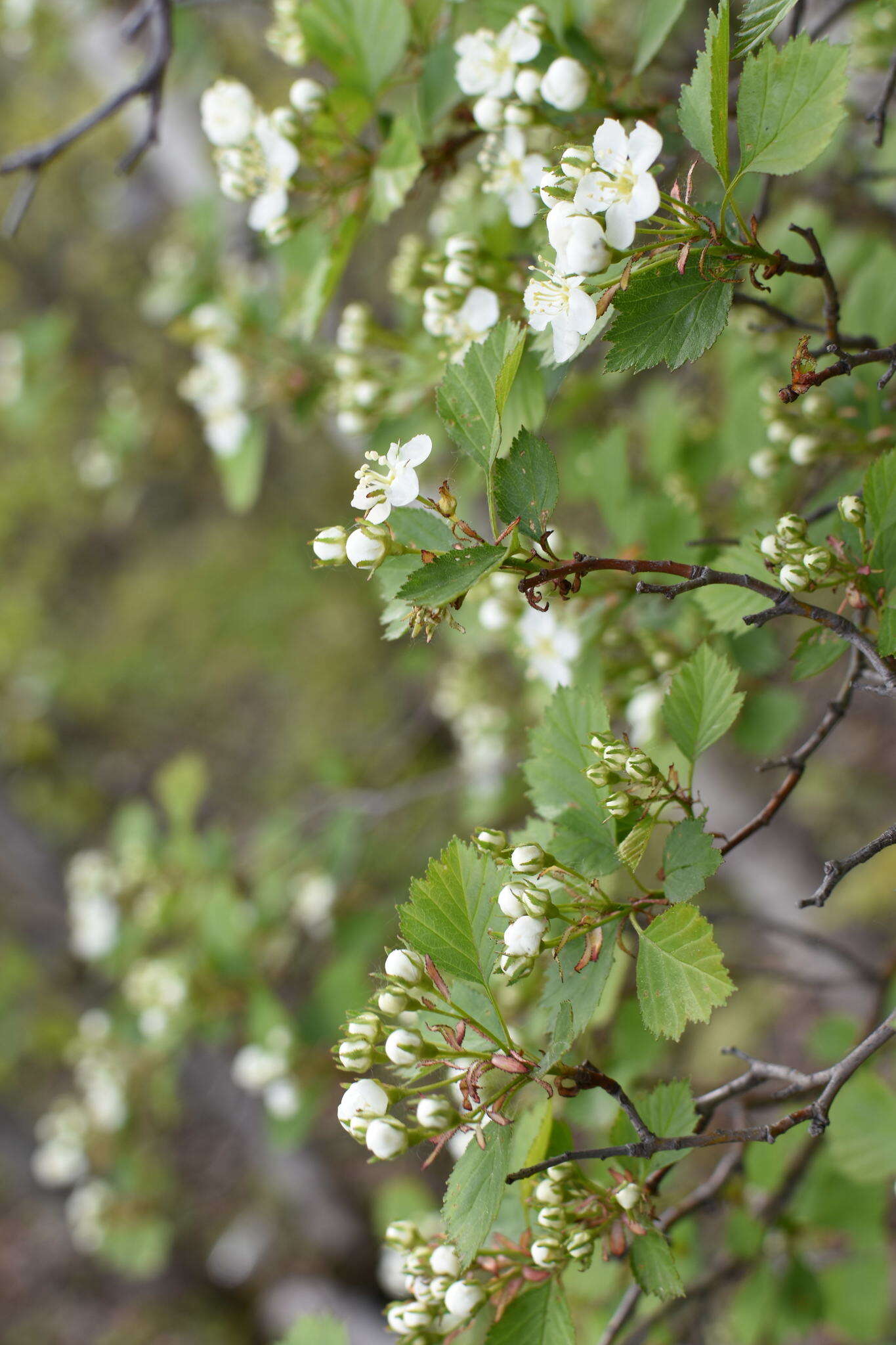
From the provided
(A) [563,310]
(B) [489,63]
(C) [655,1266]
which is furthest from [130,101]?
(C) [655,1266]

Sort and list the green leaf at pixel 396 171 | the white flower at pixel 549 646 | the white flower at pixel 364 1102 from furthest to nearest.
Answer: the white flower at pixel 549 646 < the green leaf at pixel 396 171 < the white flower at pixel 364 1102

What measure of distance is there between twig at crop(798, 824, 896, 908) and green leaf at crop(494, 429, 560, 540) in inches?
11.9

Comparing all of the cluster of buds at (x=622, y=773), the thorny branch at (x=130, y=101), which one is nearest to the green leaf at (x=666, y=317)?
the cluster of buds at (x=622, y=773)

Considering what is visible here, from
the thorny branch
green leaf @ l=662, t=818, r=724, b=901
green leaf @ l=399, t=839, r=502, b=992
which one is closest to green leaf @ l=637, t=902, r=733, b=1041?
green leaf @ l=662, t=818, r=724, b=901

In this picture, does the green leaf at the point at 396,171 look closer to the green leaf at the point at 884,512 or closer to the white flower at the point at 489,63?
the white flower at the point at 489,63

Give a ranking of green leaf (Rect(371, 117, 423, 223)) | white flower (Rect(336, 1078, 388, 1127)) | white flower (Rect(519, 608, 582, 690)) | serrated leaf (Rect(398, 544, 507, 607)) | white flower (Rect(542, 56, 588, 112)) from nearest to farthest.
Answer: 1. serrated leaf (Rect(398, 544, 507, 607))
2. white flower (Rect(336, 1078, 388, 1127))
3. white flower (Rect(542, 56, 588, 112))
4. green leaf (Rect(371, 117, 423, 223))
5. white flower (Rect(519, 608, 582, 690))

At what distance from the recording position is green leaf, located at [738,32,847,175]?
27.2 inches

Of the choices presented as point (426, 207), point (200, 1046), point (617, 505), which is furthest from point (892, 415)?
point (200, 1046)

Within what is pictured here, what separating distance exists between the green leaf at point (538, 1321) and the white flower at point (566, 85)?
1.03 metres

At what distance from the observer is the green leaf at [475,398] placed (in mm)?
698

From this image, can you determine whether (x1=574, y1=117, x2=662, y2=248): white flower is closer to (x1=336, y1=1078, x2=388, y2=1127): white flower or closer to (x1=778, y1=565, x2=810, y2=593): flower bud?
(x1=778, y1=565, x2=810, y2=593): flower bud

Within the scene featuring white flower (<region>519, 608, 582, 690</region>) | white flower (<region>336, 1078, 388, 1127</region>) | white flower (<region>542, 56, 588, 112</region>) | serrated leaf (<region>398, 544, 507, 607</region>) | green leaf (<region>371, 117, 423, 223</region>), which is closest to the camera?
serrated leaf (<region>398, 544, 507, 607</region>)

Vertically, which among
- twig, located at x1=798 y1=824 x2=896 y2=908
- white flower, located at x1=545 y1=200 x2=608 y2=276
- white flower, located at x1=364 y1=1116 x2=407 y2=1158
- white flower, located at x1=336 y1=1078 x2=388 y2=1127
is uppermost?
white flower, located at x1=545 y1=200 x2=608 y2=276

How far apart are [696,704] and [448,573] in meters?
0.28
